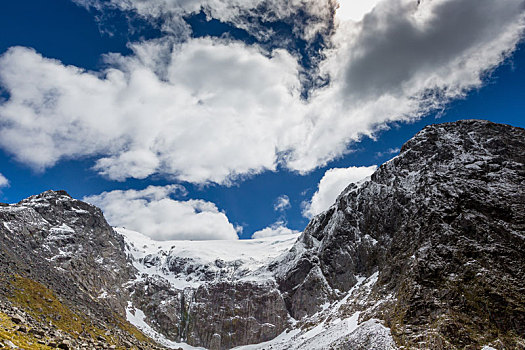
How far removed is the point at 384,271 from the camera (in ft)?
405

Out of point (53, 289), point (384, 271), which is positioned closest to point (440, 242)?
point (384, 271)

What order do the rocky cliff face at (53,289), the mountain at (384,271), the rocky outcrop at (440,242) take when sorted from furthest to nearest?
the rocky cliff face at (53,289), the mountain at (384,271), the rocky outcrop at (440,242)

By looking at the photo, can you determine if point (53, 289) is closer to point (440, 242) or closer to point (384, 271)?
point (384, 271)

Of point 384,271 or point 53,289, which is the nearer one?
point 384,271

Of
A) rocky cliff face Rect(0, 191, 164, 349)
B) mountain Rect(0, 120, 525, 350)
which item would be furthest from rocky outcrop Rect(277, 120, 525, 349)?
rocky cliff face Rect(0, 191, 164, 349)

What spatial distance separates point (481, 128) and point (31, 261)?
196 metres

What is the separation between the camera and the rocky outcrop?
82750mm

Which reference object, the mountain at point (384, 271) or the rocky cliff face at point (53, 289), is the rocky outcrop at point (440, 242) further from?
the rocky cliff face at point (53, 289)

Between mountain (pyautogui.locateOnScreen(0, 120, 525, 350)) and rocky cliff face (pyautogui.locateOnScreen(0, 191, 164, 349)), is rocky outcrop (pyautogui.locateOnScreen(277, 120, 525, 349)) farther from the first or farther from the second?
rocky cliff face (pyautogui.locateOnScreen(0, 191, 164, 349))

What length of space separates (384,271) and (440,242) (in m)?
25.4

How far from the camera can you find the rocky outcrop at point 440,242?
8275 cm

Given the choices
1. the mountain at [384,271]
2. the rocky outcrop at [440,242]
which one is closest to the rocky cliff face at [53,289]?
the mountain at [384,271]

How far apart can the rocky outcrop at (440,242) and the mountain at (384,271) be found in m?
0.36

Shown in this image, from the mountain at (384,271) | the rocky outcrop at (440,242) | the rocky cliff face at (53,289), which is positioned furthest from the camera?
the rocky cliff face at (53,289)
